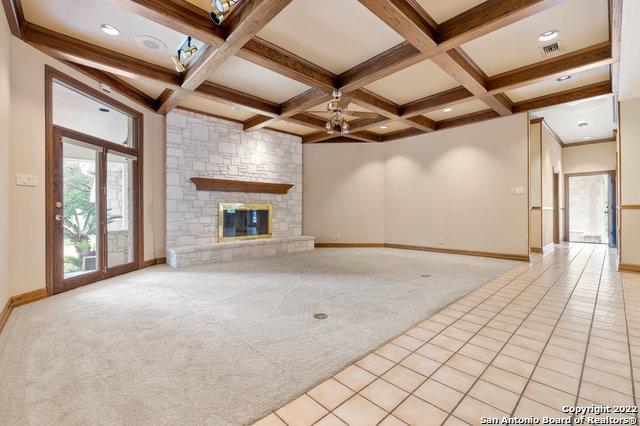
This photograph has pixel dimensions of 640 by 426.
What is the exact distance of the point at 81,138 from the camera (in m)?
3.78

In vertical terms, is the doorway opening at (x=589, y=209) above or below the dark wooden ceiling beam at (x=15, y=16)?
below

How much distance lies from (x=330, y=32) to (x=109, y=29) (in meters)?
2.34

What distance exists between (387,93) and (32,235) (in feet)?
17.0

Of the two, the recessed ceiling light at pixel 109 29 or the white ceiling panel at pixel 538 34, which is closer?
the white ceiling panel at pixel 538 34

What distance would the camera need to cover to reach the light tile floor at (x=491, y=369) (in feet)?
4.82

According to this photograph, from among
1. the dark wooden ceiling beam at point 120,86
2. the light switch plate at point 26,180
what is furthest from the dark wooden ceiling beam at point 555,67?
the light switch plate at point 26,180

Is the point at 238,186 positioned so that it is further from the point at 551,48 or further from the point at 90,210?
the point at 551,48

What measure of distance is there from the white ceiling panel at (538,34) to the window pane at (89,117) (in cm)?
503

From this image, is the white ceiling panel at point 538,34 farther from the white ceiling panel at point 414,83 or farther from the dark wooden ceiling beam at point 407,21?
the dark wooden ceiling beam at point 407,21

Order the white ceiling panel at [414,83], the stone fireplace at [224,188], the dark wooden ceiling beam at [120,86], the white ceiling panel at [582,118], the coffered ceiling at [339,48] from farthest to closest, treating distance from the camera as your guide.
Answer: the stone fireplace at [224,188]
the white ceiling panel at [582,118]
the white ceiling panel at [414,83]
the dark wooden ceiling beam at [120,86]
the coffered ceiling at [339,48]

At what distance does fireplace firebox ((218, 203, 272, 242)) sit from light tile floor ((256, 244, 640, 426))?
4.54 metres

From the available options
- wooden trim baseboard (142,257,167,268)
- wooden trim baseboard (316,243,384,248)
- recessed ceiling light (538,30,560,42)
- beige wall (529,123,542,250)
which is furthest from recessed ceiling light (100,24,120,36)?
beige wall (529,123,542,250)

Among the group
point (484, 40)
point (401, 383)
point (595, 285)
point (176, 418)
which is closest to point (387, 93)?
point (484, 40)

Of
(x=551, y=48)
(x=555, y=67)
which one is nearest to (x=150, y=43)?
(x=551, y=48)
